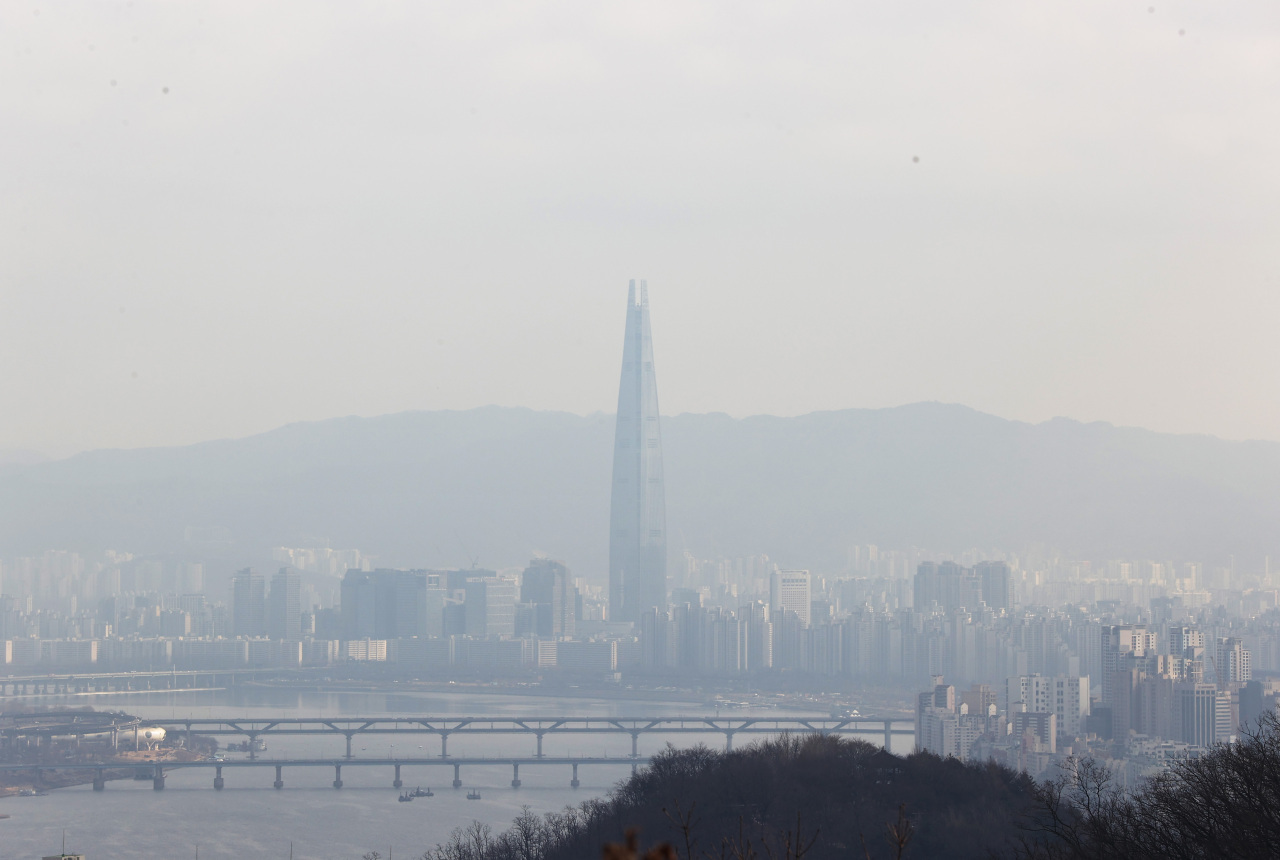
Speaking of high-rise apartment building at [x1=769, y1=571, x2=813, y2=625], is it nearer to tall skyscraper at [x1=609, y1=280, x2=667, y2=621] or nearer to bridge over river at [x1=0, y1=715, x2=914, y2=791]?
A: tall skyscraper at [x1=609, y1=280, x2=667, y2=621]

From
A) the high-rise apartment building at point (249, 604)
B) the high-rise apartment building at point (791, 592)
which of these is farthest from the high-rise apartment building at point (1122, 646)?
the high-rise apartment building at point (249, 604)

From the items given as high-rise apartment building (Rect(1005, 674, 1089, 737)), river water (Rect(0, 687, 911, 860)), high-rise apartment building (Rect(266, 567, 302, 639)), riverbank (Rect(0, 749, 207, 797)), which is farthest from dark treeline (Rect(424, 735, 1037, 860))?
high-rise apartment building (Rect(266, 567, 302, 639))

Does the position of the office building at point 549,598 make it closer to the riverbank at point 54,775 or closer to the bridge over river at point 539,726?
the bridge over river at point 539,726

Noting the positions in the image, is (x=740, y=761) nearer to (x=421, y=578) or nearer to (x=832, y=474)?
(x=421, y=578)

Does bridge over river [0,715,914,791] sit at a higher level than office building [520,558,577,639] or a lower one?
lower

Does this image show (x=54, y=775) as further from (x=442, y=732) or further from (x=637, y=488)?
(x=637, y=488)

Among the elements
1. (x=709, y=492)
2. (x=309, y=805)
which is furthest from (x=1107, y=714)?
(x=709, y=492)
